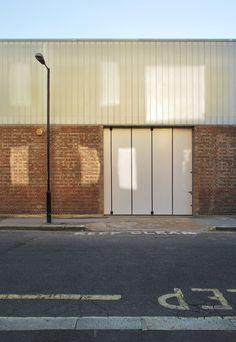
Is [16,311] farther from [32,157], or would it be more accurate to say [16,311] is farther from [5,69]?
[5,69]

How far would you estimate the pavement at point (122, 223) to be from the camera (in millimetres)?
14445

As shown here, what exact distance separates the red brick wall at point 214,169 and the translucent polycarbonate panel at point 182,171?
36 cm

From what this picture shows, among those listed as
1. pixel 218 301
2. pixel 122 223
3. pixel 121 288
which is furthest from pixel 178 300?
pixel 122 223

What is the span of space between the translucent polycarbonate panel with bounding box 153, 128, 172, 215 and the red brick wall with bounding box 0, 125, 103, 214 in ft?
7.74

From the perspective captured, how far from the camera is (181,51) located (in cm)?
1784

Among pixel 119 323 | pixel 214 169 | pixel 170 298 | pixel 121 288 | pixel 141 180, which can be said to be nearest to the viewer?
pixel 119 323

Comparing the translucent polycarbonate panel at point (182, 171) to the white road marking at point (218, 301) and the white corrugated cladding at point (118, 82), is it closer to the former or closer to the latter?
the white corrugated cladding at point (118, 82)

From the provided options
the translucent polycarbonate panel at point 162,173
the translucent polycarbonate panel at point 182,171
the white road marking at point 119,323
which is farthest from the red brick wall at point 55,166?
the white road marking at point 119,323

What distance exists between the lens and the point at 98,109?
17.7 meters

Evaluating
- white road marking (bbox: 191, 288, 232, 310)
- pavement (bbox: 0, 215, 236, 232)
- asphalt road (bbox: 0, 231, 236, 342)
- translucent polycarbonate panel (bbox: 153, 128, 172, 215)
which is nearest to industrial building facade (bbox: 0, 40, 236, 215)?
translucent polycarbonate panel (bbox: 153, 128, 172, 215)

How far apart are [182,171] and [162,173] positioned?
2.83 feet

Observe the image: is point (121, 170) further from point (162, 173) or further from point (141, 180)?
point (162, 173)

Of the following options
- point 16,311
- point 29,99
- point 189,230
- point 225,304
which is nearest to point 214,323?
point 225,304

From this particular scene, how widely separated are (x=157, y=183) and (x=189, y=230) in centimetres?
433
